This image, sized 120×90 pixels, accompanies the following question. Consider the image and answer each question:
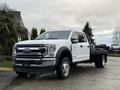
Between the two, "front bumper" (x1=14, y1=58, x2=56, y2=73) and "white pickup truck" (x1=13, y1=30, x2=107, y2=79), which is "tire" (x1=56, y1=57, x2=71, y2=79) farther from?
"front bumper" (x1=14, y1=58, x2=56, y2=73)

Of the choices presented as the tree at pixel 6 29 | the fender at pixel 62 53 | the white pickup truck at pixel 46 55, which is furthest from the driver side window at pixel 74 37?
the tree at pixel 6 29

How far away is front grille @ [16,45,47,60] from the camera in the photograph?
35.3ft

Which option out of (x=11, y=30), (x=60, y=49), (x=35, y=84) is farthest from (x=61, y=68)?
(x=11, y=30)

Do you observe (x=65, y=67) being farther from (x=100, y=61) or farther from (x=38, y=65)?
(x=100, y=61)

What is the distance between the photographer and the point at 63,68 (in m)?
11.4

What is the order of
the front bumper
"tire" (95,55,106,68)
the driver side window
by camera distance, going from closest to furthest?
the front bumper → the driver side window → "tire" (95,55,106,68)

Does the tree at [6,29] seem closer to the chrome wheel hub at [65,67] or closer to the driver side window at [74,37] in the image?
the driver side window at [74,37]

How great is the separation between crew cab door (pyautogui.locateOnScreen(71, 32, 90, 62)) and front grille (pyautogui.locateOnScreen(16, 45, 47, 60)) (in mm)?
2075

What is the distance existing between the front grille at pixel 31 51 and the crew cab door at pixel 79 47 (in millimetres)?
2075

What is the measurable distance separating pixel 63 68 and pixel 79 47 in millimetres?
1959

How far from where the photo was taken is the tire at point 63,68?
36.4 feet

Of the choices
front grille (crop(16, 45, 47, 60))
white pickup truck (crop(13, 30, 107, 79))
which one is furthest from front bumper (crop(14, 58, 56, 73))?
front grille (crop(16, 45, 47, 60))

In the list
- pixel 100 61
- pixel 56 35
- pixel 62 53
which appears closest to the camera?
pixel 62 53

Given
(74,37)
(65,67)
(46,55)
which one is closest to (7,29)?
(74,37)
